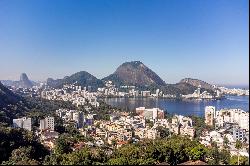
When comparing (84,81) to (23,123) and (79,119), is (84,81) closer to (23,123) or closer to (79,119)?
(79,119)

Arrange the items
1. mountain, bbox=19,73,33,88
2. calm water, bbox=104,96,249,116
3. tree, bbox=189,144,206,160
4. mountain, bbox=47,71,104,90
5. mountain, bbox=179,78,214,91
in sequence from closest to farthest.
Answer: tree, bbox=189,144,206,160 → calm water, bbox=104,96,249,116 → mountain, bbox=179,78,214,91 → mountain, bbox=47,71,104,90 → mountain, bbox=19,73,33,88

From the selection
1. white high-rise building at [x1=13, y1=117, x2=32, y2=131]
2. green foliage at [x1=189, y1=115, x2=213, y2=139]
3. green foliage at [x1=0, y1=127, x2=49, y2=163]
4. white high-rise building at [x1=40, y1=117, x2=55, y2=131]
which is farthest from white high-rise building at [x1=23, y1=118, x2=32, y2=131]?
green foliage at [x1=189, y1=115, x2=213, y2=139]

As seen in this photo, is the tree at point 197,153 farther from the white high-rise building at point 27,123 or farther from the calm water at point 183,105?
Answer: the calm water at point 183,105

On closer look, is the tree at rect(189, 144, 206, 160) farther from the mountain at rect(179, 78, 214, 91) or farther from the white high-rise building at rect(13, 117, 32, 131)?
the mountain at rect(179, 78, 214, 91)

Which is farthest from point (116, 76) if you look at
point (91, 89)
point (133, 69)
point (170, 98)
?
point (170, 98)

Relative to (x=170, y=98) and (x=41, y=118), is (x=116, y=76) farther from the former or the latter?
(x=41, y=118)

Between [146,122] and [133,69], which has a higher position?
[133,69]

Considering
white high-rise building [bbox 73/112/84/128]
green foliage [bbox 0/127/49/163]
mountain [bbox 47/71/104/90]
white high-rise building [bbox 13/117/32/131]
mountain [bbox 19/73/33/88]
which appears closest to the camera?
green foliage [bbox 0/127/49/163]

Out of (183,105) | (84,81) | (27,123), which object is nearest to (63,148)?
(27,123)
